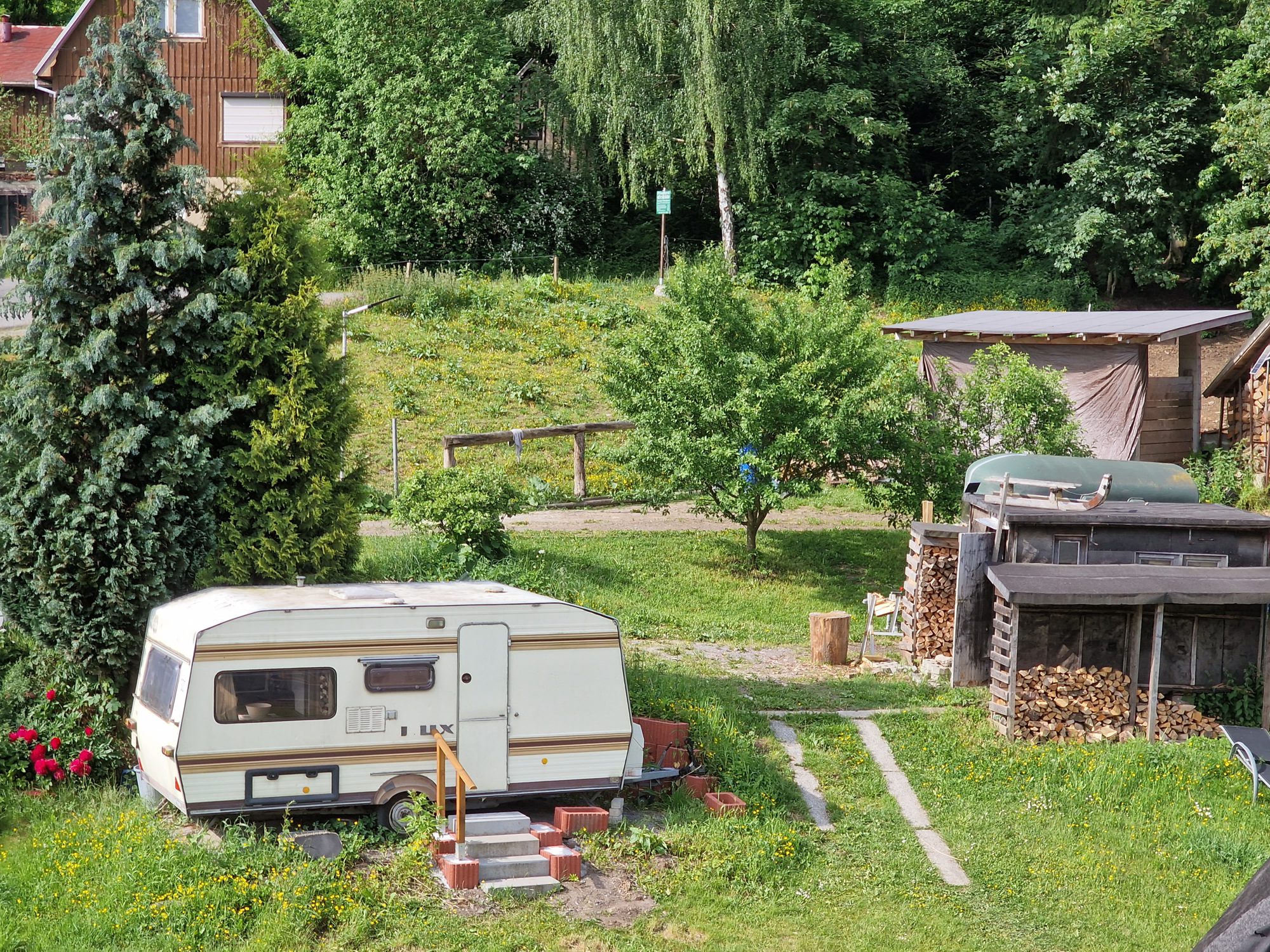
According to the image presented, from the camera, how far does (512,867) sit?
32.0 feet

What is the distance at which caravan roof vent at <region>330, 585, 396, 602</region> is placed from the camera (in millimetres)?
10750

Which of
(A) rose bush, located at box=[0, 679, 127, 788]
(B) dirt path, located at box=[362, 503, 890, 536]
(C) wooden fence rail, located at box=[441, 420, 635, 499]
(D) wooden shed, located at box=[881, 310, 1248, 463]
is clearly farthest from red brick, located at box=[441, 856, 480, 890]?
(D) wooden shed, located at box=[881, 310, 1248, 463]

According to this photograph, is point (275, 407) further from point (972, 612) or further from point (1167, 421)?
point (1167, 421)

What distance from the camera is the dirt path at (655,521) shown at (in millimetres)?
20656

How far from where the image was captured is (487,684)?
10578mm

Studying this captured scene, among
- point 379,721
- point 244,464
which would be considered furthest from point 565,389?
point 379,721

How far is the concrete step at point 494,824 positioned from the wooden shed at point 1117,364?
44.2 ft

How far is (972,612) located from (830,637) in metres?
1.93

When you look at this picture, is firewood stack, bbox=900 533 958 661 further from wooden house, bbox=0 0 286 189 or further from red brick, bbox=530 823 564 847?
wooden house, bbox=0 0 286 189

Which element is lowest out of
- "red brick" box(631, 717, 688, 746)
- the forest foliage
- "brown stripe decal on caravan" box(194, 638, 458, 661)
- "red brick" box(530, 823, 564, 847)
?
"red brick" box(530, 823, 564, 847)

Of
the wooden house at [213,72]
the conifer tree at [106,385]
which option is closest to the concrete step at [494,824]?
the conifer tree at [106,385]

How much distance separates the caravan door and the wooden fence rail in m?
10.5

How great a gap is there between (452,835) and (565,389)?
56.4 feet

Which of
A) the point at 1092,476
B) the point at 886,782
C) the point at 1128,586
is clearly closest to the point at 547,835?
the point at 886,782
